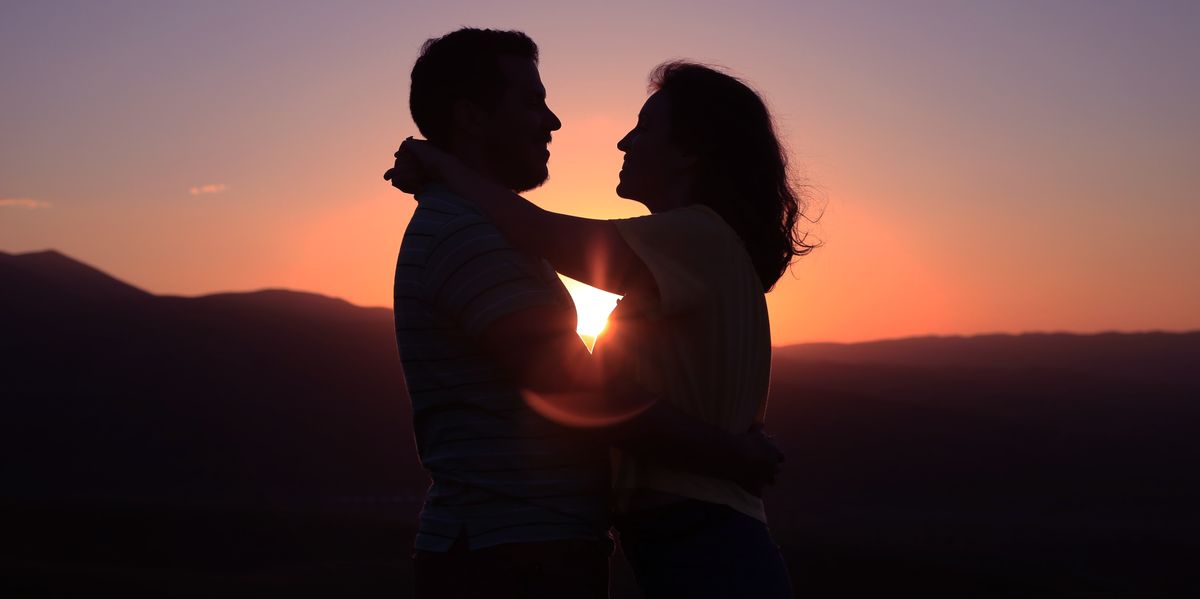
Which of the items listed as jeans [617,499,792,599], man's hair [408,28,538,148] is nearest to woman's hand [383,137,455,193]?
man's hair [408,28,538,148]

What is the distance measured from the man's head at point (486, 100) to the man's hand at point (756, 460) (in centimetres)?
96

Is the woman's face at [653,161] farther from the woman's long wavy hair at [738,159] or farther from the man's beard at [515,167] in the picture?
the man's beard at [515,167]

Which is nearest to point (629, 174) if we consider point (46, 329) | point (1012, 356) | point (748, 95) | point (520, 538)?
point (748, 95)

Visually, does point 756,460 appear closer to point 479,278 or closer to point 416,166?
point 479,278

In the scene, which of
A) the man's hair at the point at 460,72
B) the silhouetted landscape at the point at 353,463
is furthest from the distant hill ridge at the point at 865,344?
the man's hair at the point at 460,72

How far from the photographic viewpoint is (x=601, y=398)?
2.70m

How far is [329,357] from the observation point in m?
57.0

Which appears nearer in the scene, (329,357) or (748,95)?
(748,95)

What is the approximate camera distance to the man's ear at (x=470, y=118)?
314cm

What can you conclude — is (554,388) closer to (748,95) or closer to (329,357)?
(748,95)

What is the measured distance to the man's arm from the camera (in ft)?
8.62

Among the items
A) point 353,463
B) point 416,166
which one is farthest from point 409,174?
point 353,463

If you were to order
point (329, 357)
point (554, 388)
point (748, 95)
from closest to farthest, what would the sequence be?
1. point (554, 388)
2. point (748, 95)
3. point (329, 357)

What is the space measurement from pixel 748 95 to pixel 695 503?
3.70 feet
